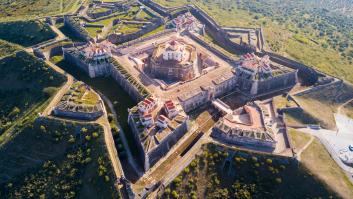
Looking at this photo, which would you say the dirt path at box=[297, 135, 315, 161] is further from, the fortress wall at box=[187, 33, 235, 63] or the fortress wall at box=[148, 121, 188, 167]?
the fortress wall at box=[187, 33, 235, 63]

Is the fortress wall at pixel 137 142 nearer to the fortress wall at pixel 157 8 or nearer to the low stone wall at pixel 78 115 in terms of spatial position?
the low stone wall at pixel 78 115

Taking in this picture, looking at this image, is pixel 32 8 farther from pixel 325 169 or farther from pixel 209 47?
pixel 325 169

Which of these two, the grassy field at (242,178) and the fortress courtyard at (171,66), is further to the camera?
the fortress courtyard at (171,66)

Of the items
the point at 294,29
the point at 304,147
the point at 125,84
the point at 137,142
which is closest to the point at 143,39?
the point at 125,84

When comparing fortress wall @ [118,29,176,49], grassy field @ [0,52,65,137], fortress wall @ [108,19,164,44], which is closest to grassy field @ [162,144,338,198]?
grassy field @ [0,52,65,137]

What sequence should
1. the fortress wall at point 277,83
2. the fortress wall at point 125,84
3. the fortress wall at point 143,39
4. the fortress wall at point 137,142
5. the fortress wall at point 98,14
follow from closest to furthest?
the fortress wall at point 137,142
the fortress wall at point 125,84
the fortress wall at point 277,83
the fortress wall at point 143,39
the fortress wall at point 98,14

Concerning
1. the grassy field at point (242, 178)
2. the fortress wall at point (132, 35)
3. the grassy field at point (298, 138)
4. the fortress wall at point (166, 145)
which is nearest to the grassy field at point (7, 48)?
the fortress wall at point (132, 35)

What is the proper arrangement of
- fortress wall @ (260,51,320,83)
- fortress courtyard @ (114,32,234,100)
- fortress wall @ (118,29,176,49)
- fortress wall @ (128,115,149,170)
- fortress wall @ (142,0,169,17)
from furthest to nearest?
fortress wall @ (142,0,169,17) < fortress wall @ (118,29,176,49) < fortress wall @ (260,51,320,83) < fortress courtyard @ (114,32,234,100) < fortress wall @ (128,115,149,170)
